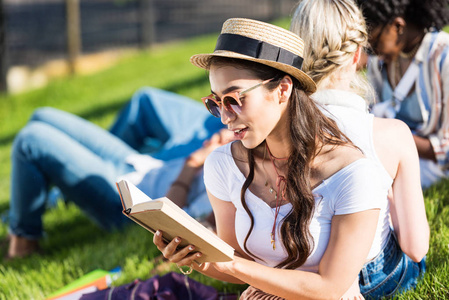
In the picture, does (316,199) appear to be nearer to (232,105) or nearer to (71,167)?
(232,105)

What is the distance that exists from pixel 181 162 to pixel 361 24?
198cm

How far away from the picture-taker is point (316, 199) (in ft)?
6.70

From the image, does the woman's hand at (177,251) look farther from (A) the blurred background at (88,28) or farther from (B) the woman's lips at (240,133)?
(A) the blurred background at (88,28)

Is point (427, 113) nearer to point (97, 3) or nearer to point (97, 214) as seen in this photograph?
point (97, 214)

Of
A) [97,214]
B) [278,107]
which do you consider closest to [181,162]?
[97,214]

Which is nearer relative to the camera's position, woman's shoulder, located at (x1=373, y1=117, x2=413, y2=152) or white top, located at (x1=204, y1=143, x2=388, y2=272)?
white top, located at (x1=204, y1=143, x2=388, y2=272)

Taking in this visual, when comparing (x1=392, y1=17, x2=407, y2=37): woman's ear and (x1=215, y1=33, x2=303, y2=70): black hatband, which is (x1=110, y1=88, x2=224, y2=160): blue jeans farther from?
(x1=215, y1=33, x2=303, y2=70): black hatband

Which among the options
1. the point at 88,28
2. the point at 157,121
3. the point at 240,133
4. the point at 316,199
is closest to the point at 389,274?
the point at 316,199

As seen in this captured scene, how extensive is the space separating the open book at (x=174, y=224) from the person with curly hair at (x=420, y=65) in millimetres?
1920

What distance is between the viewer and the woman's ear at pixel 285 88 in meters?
1.97

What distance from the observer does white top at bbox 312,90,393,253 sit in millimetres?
2117

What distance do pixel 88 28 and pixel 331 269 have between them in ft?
42.3

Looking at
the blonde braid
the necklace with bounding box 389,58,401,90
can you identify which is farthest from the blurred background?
the blonde braid

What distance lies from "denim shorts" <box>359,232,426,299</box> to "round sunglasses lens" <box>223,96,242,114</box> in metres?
0.84
